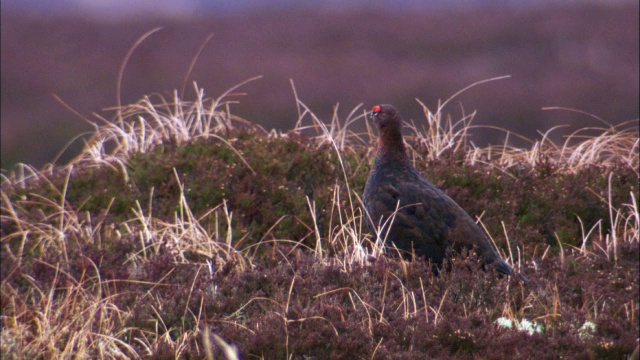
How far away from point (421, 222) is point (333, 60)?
1666 centimetres

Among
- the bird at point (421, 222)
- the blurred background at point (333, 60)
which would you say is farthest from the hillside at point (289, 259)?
the blurred background at point (333, 60)

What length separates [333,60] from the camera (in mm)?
21234

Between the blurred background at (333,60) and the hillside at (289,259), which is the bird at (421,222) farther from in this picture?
the blurred background at (333,60)

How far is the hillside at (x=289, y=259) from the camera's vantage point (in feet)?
12.5

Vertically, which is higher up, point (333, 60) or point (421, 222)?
point (421, 222)

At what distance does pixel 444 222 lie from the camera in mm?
4930

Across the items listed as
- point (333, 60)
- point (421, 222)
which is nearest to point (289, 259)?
point (421, 222)

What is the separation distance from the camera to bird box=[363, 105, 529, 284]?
4867mm

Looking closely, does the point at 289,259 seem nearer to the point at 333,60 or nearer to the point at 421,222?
the point at 421,222

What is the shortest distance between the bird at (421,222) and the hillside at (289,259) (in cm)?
16

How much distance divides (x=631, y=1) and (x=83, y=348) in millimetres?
21312

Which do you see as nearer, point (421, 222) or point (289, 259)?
point (421, 222)

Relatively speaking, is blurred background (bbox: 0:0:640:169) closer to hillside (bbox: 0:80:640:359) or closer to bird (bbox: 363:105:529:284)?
hillside (bbox: 0:80:640:359)

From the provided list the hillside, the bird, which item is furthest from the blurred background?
the bird
